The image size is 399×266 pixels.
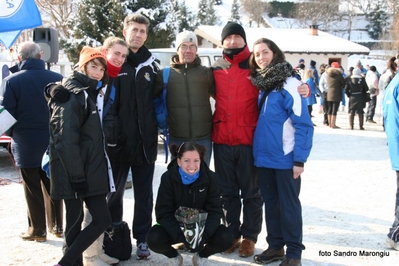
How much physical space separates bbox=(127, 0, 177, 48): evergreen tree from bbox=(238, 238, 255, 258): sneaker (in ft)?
53.4

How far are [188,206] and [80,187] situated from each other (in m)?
0.96

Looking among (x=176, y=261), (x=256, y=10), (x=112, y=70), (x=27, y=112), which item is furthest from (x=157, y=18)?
(x=256, y=10)

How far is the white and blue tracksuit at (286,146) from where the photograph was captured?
12.1 ft

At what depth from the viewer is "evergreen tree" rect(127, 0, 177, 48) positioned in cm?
1952

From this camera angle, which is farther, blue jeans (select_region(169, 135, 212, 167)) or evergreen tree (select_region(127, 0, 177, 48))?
evergreen tree (select_region(127, 0, 177, 48))

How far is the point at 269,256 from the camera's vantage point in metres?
4.06

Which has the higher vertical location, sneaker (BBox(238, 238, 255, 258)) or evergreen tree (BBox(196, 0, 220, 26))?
evergreen tree (BBox(196, 0, 220, 26))

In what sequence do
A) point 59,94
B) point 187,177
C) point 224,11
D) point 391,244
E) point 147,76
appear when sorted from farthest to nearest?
point 224,11 < point 391,244 < point 147,76 < point 187,177 < point 59,94

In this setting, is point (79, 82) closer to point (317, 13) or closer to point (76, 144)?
point (76, 144)

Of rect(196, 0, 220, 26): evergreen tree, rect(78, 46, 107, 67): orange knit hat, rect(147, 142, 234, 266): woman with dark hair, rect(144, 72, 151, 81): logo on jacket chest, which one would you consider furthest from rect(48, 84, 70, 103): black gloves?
rect(196, 0, 220, 26): evergreen tree

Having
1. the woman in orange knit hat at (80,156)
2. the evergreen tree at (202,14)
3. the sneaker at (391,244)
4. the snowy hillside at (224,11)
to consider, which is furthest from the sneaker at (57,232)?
the snowy hillside at (224,11)

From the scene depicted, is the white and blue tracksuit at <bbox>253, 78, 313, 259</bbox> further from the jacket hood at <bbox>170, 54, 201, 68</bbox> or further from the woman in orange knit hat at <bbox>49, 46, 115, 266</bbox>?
the woman in orange knit hat at <bbox>49, 46, 115, 266</bbox>

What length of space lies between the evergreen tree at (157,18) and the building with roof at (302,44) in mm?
7372

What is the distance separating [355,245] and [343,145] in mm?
Result: 6480
